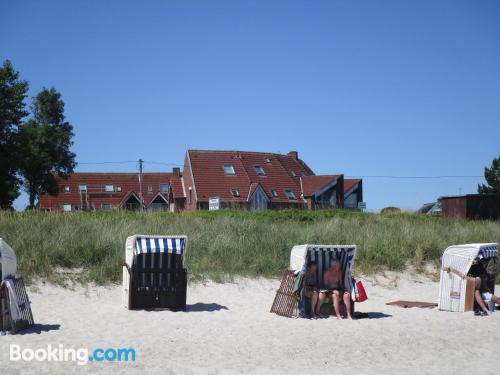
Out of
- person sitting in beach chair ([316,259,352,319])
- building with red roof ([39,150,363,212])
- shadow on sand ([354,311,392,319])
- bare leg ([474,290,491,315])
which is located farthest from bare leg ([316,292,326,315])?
building with red roof ([39,150,363,212])

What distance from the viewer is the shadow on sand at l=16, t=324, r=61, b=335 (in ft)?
31.1

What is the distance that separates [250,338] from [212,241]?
299 inches

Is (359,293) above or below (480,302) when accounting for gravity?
above

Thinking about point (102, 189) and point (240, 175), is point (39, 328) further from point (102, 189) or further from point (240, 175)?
point (102, 189)

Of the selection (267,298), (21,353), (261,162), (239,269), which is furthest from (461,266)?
(261,162)

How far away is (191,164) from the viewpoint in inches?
1657

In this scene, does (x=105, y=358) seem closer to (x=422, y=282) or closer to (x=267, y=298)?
(x=267, y=298)

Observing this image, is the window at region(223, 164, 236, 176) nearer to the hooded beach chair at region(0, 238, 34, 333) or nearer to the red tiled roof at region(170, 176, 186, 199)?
the red tiled roof at region(170, 176, 186, 199)

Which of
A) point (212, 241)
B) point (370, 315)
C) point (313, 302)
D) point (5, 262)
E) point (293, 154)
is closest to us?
point (5, 262)

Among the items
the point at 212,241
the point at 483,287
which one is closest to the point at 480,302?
the point at 483,287

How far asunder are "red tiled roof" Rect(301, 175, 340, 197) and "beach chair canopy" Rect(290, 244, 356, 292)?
30481 millimetres

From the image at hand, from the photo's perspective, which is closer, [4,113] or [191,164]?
[4,113]

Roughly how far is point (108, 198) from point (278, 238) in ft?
153

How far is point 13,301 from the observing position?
9.34 meters
